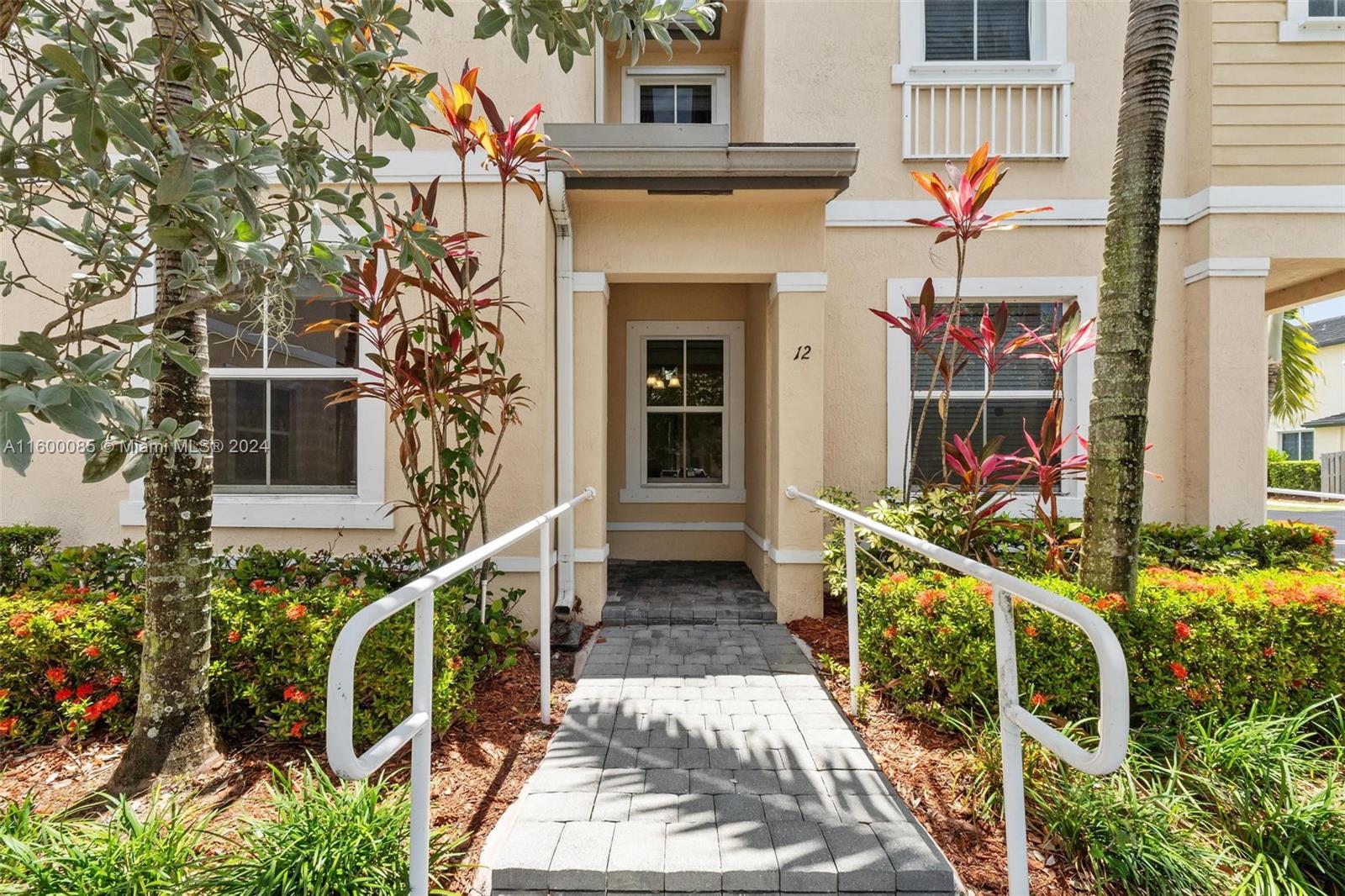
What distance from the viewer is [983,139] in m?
4.78

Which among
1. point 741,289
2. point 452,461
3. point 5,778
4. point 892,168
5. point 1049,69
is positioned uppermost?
point 1049,69

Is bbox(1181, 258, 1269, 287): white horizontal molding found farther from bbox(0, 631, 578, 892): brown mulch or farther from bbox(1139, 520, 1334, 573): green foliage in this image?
bbox(0, 631, 578, 892): brown mulch

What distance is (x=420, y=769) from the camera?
158cm

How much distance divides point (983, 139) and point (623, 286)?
3220 millimetres

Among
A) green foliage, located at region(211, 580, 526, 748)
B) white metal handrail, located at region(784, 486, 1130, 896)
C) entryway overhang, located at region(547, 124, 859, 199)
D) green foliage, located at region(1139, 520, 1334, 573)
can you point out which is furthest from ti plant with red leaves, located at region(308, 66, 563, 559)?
green foliage, located at region(1139, 520, 1334, 573)

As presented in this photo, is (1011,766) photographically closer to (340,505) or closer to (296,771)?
(296,771)

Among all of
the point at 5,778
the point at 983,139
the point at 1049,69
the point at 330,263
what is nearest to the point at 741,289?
the point at 983,139

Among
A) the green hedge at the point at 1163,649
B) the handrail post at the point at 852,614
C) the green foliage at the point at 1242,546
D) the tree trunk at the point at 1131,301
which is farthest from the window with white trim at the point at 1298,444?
the handrail post at the point at 852,614

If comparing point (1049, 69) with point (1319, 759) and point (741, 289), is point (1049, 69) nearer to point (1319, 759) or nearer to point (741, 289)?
point (741, 289)

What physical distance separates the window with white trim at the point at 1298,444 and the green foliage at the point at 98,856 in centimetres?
3587

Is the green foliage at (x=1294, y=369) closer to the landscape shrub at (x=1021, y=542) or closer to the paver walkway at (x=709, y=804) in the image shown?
the landscape shrub at (x=1021, y=542)

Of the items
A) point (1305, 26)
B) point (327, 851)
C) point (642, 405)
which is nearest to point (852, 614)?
point (327, 851)

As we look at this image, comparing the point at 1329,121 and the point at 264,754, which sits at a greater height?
the point at 1329,121

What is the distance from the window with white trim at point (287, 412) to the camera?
388 centimetres
